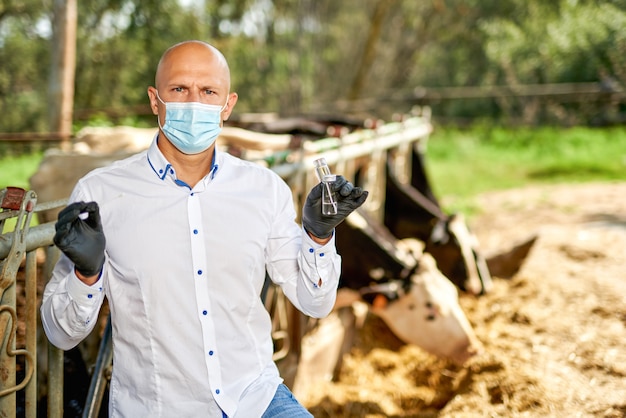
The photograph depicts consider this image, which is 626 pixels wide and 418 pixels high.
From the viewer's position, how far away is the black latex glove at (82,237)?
1633 millimetres

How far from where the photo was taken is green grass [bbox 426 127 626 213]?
1012 centimetres

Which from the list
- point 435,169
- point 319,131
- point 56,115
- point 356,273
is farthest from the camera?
point 435,169

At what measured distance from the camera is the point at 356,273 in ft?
13.3

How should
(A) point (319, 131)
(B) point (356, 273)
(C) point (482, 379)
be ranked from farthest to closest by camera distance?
(A) point (319, 131) → (B) point (356, 273) → (C) point (482, 379)

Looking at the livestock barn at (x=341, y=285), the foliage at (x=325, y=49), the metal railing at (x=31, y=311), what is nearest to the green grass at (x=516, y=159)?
the foliage at (x=325, y=49)

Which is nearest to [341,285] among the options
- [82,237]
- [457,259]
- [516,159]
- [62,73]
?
[457,259]

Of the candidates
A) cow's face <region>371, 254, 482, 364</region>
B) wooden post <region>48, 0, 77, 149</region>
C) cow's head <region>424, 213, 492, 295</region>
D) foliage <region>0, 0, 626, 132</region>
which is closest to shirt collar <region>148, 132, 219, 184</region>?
cow's face <region>371, 254, 482, 364</region>

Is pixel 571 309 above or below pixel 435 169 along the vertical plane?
below

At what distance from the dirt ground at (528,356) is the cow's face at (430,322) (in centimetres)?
11

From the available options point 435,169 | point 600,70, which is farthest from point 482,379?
point 600,70

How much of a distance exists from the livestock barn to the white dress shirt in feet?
0.81

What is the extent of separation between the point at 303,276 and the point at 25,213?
0.84 metres

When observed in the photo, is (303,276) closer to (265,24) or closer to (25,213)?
(25,213)

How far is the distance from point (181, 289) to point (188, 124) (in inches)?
19.4
